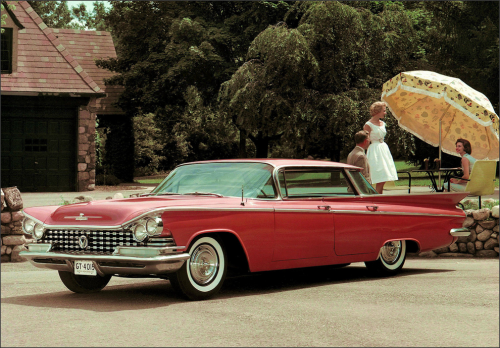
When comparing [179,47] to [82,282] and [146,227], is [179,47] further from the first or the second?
[146,227]

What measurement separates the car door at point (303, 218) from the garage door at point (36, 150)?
17212 mm

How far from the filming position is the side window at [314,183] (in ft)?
27.4

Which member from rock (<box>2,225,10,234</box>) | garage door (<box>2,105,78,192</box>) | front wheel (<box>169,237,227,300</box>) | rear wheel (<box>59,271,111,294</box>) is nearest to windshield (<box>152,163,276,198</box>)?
front wheel (<box>169,237,227,300</box>)

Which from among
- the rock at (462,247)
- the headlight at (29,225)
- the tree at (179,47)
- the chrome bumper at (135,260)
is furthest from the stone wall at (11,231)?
the tree at (179,47)

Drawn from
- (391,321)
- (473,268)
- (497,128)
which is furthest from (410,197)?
(497,128)

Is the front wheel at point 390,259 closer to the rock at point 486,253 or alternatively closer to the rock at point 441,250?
the rock at point 441,250

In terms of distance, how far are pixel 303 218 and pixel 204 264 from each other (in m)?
1.36

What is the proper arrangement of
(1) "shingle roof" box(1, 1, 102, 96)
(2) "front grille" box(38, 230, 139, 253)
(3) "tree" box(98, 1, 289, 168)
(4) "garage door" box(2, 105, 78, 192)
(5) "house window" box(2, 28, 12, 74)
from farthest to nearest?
(3) "tree" box(98, 1, 289, 168)
(4) "garage door" box(2, 105, 78, 192)
(5) "house window" box(2, 28, 12, 74)
(1) "shingle roof" box(1, 1, 102, 96)
(2) "front grille" box(38, 230, 139, 253)

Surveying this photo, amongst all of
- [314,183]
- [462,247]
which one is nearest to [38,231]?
[314,183]

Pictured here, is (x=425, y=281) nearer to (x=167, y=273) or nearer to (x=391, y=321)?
(x=391, y=321)

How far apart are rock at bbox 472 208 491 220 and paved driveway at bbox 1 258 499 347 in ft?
10.6

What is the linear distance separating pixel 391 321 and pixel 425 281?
268 centimetres

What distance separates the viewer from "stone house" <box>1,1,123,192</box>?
24.1 m

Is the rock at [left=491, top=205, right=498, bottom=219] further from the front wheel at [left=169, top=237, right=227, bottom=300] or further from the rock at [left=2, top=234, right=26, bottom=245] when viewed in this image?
the rock at [left=2, top=234, right=26, bottom=245]
